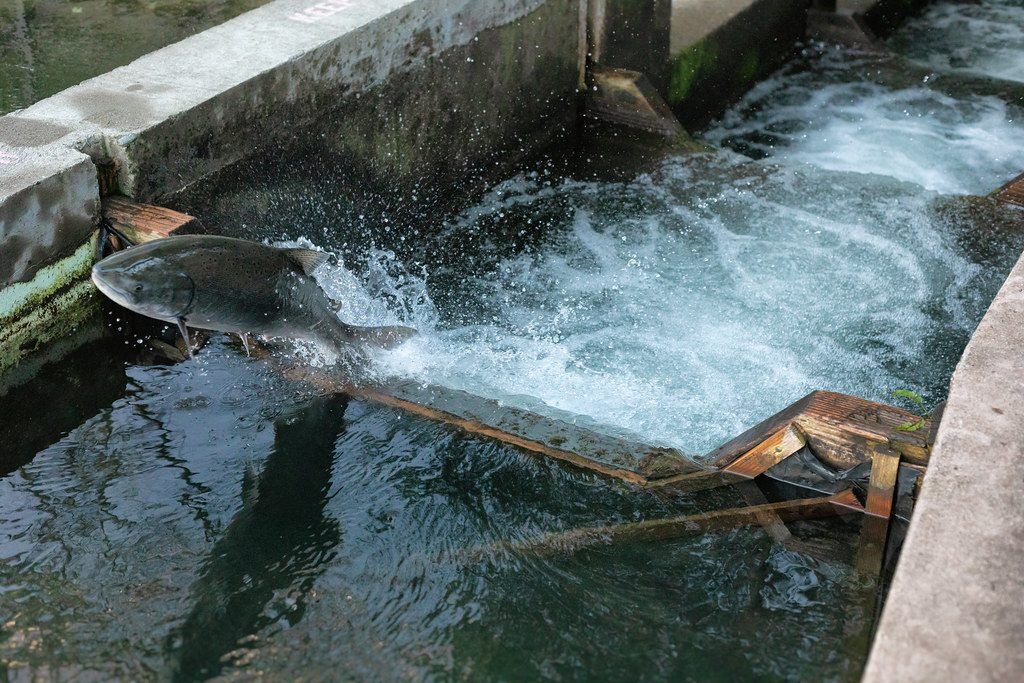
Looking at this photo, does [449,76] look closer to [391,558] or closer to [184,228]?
[184,228]

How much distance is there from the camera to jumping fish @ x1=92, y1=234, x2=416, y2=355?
3857 millimetres

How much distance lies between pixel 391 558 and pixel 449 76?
4.17m

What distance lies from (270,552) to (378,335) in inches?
59.0

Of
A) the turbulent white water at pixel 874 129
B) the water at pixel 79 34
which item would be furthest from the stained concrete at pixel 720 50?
the water at pixel 79 34

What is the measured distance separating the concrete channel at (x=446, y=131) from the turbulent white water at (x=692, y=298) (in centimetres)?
82

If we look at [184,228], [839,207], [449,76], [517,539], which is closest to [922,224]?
[839,207]

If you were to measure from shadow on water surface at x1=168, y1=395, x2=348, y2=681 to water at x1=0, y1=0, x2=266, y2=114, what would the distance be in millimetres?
3690

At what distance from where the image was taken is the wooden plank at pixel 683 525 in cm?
366

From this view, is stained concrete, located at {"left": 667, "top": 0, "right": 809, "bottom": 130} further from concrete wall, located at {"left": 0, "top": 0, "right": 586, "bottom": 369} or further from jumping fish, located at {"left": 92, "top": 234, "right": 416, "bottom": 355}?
jumping fish, located at {"left": 92, "top": 234, "right": 416, "bottom": 355}

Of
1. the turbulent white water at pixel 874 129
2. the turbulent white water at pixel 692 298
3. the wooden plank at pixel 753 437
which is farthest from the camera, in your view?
the turbulent white water at pixel 874 129

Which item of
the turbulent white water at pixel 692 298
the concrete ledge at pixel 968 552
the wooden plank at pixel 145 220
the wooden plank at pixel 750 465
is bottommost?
the turbulent white water at pixel 692 298

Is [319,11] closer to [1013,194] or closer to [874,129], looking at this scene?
[1013,194]

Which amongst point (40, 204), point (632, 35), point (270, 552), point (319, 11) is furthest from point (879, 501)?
point (632, 35)

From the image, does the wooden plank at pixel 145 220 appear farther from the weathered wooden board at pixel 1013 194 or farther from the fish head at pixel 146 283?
the weathered wooden board at pixel 1013 194
